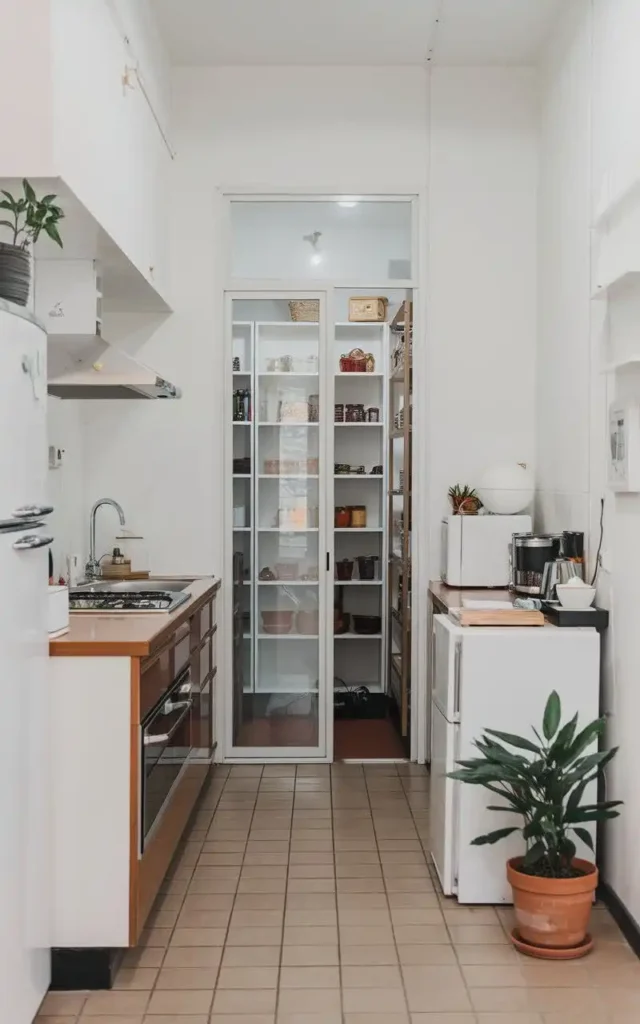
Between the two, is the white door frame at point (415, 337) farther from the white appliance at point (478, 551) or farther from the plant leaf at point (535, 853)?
the plant leaf at point (535, 853)

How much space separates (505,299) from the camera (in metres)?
4.69

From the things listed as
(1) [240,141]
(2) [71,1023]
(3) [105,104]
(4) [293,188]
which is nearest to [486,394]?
(4) [293,188]

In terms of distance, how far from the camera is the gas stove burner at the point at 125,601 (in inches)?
129

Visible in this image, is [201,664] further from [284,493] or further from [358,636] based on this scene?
[358,636]

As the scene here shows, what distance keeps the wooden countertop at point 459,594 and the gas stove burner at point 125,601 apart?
3.34ft

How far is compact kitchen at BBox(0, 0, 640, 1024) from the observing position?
8.28ft

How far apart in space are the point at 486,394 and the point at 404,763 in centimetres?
184

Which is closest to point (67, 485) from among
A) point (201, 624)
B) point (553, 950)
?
point (201, 624)

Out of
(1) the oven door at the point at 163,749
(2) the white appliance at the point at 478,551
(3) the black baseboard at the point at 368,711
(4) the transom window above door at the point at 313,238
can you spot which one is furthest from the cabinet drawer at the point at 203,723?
(4) the transom window above door at the point at 313,238

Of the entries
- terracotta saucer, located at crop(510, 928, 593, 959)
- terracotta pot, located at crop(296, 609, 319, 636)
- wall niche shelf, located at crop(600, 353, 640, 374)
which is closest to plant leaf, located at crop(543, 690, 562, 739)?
terracotta saucer, located at crop(510, 928, 593, 959)

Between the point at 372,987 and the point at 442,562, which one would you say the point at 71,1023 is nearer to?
the point at 372,987

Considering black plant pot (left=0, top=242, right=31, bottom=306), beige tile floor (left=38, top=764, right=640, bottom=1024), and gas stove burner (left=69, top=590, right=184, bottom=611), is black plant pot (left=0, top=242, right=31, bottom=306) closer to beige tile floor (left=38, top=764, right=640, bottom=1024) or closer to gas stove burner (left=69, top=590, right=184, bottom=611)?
gas stove burner (left=69, top=590, right=184, bottom=611)

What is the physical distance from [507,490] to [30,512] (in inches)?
103

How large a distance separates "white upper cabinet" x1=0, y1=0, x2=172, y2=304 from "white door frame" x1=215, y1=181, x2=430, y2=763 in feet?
1.22
